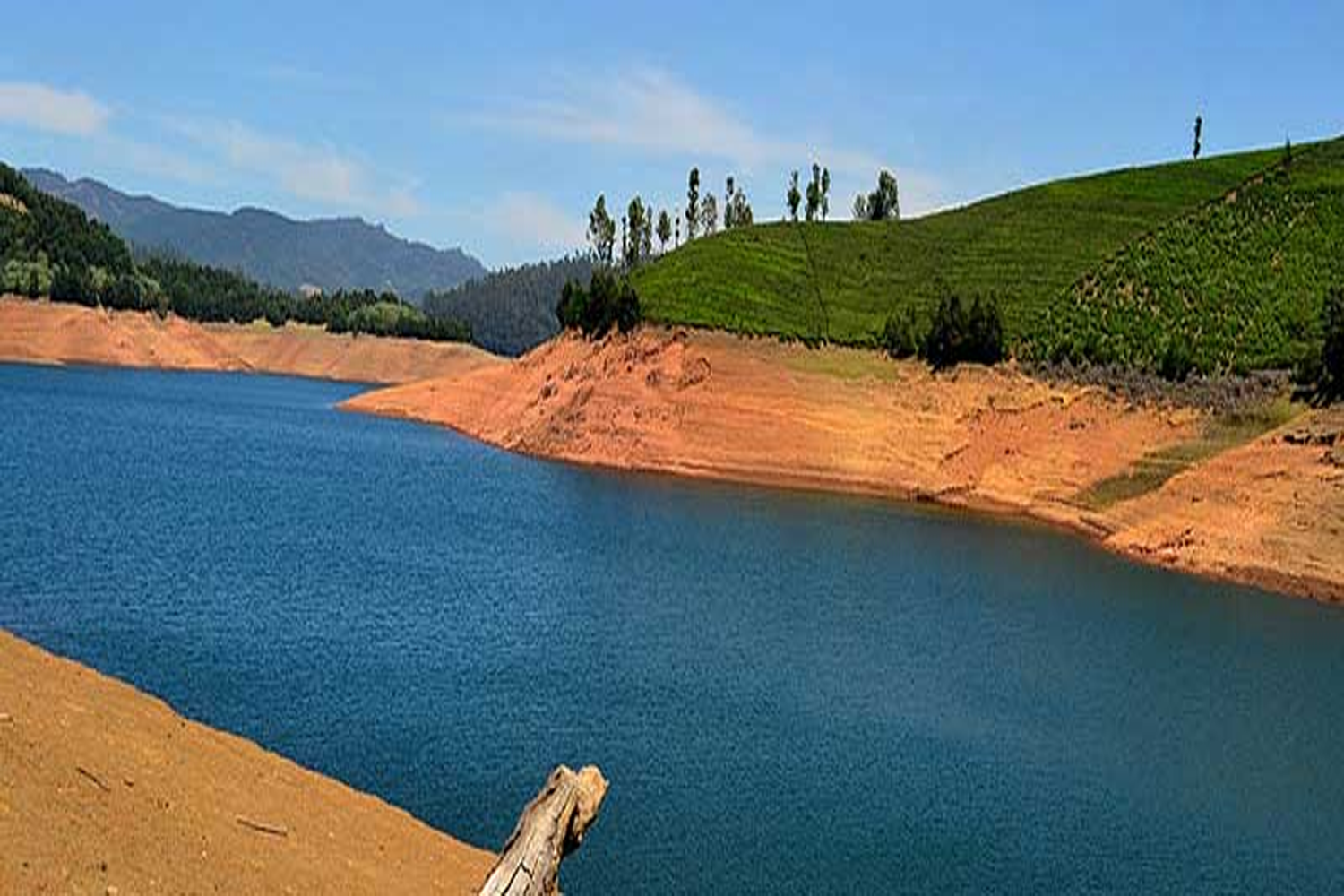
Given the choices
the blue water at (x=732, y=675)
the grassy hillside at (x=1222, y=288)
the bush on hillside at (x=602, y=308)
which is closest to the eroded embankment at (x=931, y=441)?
the bush on hillside at (x=602, y=308)

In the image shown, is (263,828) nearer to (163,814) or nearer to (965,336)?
(163,814)

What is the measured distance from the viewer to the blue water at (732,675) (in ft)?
93.4

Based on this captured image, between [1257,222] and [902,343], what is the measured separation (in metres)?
40.8

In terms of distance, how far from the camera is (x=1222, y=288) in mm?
108375

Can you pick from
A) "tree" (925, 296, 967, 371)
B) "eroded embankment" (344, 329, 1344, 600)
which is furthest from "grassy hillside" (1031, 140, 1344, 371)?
"eroded embankment" (344, 329, 1344, 600)

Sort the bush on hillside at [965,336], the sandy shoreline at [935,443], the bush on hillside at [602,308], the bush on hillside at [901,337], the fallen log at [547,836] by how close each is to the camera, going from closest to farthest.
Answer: the fallen log at [547,836]
the sandy shoreline at [935,443]
the bush on hillside at [965,336]
the bush on hillside at [901,337]
the bush on hillside at [602,308]

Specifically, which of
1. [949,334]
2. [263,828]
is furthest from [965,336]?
[263,828]

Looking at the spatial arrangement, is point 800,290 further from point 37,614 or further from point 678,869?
point 678,869

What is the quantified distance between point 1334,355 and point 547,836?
7807 cm

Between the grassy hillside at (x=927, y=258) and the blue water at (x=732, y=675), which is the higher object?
the grassy hillside at (x=927, y=258)

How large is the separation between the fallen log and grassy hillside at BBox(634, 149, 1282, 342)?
9371 centimetres

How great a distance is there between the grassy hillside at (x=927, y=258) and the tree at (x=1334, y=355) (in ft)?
96.0

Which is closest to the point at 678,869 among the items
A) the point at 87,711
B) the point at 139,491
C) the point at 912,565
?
the point at 87,711

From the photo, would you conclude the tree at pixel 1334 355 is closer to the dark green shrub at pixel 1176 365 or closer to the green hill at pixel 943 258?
the dark green shrub at pixel 1176 365
